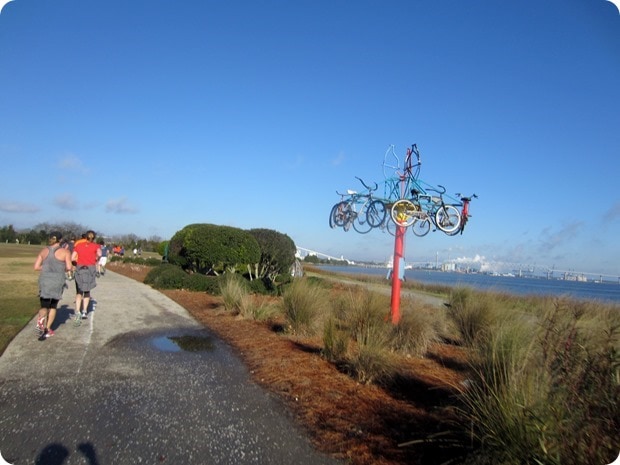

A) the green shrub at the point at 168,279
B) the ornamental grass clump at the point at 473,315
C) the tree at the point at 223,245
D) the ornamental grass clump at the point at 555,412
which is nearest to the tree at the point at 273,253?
the tree at the point at 223,245

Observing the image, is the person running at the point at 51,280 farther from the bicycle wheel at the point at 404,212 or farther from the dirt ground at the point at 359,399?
the bicycle wheel at the point at 404,212

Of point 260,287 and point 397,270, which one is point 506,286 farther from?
point 260,287

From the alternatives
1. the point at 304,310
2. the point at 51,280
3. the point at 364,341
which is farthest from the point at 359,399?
the point at 51,280

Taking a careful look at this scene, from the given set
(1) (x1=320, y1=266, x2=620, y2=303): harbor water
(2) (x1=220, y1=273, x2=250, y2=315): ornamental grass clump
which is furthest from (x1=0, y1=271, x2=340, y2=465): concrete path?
(1) (x1=320, y1=266, x2=620, y2=303): harbor water

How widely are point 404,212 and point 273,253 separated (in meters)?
8.70

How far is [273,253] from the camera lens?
17.8 metres

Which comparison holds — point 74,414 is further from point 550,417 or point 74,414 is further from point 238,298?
point 238,298

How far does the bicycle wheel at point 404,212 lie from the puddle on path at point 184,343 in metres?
4.90

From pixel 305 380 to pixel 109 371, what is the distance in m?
2.68

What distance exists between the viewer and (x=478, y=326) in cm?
883

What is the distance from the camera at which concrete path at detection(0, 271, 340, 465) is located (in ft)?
12.3

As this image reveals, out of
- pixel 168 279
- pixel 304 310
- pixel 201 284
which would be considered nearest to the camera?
pixel 304 310

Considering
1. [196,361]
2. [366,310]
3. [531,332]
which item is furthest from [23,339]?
[531,332]

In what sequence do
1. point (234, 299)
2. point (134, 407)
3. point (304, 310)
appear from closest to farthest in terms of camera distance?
point (134, 407) < point (304, 310) < point (234, 299)
